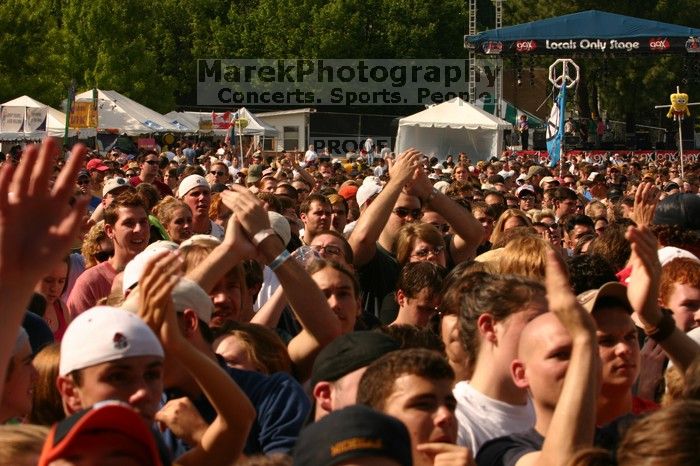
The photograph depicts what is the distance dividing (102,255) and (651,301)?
467 cm

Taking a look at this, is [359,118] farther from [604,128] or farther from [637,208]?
[637,208]

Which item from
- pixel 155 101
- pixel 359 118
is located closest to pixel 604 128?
pixel 359 118

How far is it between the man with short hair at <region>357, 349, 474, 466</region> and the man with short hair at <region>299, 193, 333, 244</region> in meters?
5.33

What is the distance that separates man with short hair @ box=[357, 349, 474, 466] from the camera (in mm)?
4078

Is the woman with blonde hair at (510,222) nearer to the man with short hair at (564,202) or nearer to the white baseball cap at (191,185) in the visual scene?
the white baseball cap at (191,185)

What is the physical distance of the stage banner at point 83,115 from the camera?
34.7m

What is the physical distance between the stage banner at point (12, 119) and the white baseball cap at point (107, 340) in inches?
1403

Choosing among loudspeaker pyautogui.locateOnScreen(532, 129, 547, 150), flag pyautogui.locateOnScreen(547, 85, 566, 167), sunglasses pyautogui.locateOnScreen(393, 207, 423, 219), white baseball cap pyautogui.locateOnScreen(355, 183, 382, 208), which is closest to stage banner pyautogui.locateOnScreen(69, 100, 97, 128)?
flag pyautogui.locateOnScreen(547, 85, 566, 167)

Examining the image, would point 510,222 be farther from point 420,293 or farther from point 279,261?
point 279,261

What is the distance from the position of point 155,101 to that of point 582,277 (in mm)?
64496

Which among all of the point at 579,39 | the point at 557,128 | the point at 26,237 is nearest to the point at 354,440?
the point at 26,237

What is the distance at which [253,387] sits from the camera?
502cm

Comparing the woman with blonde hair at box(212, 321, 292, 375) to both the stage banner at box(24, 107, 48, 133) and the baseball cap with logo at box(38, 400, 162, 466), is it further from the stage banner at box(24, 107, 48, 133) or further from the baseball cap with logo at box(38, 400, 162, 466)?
the stage banner at box(24, 107, 48, 133)

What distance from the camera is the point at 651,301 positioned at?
16.1 ft
